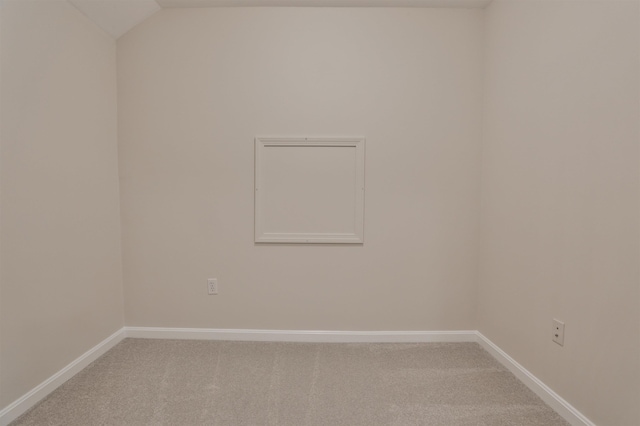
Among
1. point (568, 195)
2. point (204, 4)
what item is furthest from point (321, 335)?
point (204, 4)

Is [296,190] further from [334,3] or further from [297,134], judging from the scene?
[334,3]

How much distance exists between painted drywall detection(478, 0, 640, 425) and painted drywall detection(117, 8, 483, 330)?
0.25 metres

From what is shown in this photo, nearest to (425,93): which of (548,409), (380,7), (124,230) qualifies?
(380,7)

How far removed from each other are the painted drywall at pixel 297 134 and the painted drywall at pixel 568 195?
251 mm

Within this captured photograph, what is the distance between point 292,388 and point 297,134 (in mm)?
1552

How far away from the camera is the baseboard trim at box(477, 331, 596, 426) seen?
1.50m

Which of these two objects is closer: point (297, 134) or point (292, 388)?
point (292, 388)

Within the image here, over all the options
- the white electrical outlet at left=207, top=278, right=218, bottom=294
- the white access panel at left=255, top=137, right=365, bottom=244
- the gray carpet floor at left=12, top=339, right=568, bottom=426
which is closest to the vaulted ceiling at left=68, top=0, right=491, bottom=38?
the white access panel at left=255, top=137, right=365, bottom=244

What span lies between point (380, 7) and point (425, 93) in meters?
0.64

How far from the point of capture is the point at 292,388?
1766 mm

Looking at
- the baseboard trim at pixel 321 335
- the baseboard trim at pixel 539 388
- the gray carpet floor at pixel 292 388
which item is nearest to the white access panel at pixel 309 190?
the baseboard trim at pixel 321 335

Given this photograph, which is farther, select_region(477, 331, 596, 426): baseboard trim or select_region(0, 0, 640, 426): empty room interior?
select_region(0, 0, 640, 426): empty room interior

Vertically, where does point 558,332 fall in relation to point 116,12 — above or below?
below

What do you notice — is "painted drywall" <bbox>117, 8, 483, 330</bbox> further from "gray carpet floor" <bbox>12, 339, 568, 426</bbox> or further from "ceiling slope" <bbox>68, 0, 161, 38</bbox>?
"gray carpet floor" <bbox>12, 339, 568, 426</bbox>
